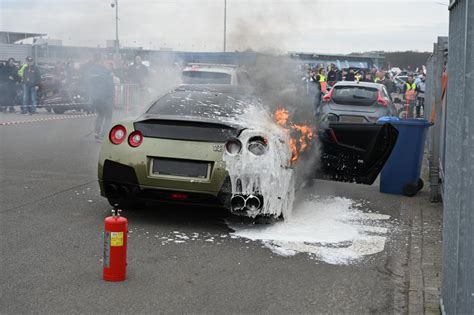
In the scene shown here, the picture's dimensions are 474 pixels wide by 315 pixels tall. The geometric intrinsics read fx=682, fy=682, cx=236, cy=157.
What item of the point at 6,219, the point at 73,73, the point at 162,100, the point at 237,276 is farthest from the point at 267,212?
the point at 73,73

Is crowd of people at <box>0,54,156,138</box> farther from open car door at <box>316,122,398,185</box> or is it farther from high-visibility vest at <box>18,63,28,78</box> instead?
open car door at <box>316,122,398,185</box>

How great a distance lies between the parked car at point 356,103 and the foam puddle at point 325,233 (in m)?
8.09

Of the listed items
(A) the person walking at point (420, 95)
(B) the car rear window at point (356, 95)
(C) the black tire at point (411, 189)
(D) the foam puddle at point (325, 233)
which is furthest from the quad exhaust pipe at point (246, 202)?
(A) the person walking at point (420, 95)

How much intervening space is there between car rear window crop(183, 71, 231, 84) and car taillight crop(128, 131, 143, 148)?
7476 millimetres

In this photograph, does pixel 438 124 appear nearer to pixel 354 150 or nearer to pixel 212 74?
pixel 354 150

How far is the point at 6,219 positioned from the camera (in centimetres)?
689

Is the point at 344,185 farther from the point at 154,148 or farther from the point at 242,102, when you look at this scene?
the point at 154,148

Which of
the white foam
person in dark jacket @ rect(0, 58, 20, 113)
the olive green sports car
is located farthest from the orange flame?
person in dark jacket @ rect(0, 58, 20, 113)

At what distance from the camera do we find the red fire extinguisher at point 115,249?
16.3 feet

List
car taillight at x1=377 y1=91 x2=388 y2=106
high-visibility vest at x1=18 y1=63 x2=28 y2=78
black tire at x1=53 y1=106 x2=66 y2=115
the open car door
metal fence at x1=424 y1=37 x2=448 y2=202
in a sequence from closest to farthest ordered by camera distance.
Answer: the open car door
metal fence at x1=424 y1=37 x2=448 y2=202
car taillight at x1=377 y1=91 x2=388 y2=106
high-visibility vest at x1=18 y1=63 x2=28 y2=78
black tire at x1=53 y1=106 x2=66 y2=115

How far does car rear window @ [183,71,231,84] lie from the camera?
1458 cm

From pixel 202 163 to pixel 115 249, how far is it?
5.72ft

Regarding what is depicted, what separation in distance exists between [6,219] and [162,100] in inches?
84.7

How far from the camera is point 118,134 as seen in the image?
6.93m
